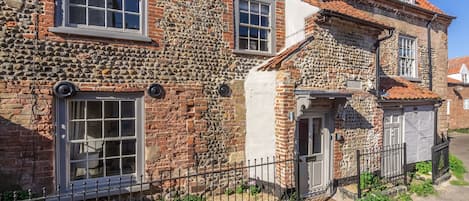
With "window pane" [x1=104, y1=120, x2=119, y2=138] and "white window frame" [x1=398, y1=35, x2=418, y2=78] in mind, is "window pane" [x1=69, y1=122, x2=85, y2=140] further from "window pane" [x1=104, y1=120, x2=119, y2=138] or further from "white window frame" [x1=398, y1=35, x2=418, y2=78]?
"white window frame" [x1=398, y1=35, x2=418, y2=78]

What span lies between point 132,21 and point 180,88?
6.22ft

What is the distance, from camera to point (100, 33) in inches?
244

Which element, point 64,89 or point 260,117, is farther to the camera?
point 260,117

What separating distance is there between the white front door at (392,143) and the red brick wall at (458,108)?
21125 mm

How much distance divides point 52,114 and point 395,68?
1206 cm

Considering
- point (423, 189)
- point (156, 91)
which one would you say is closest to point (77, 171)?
point (156, 91)

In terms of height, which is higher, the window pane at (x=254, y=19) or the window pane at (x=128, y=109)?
the window pane at (x=254, y=19)

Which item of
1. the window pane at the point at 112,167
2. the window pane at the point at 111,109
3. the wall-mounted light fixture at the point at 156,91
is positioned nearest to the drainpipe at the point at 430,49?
the wall-mounted light fixture at the point at 156,91

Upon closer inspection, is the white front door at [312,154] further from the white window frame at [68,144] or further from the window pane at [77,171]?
the window pane at [77,171]

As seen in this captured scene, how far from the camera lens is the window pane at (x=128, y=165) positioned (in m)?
6.63

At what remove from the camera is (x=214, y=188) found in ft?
25.0

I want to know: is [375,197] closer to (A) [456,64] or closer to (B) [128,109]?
(B) [128,109]

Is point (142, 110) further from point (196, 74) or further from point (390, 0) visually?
point (390, 0)

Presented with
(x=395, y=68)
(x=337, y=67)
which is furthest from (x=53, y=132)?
(x=395, y=68)
